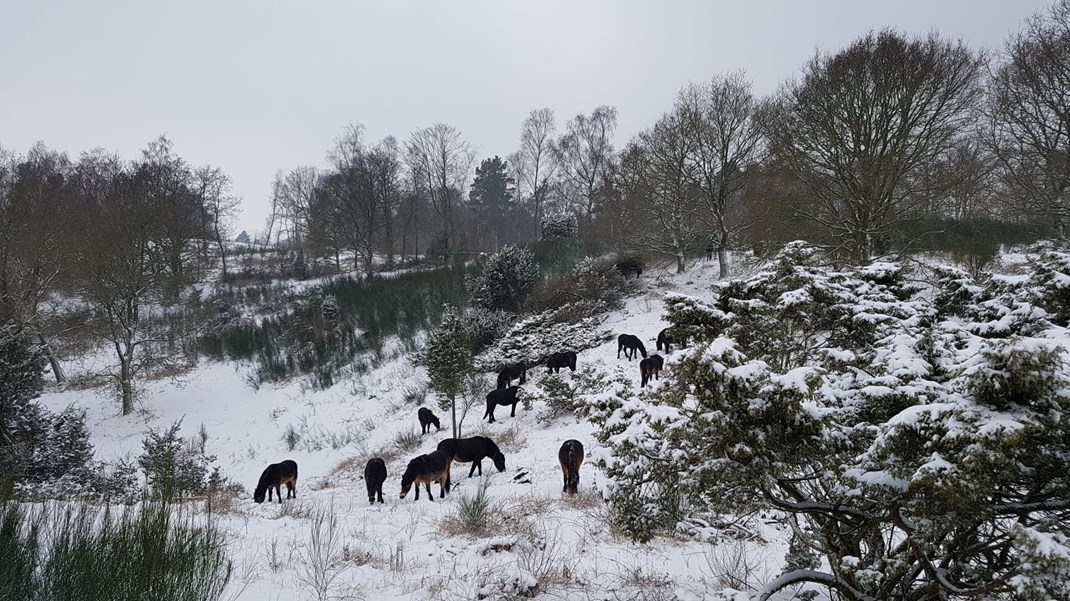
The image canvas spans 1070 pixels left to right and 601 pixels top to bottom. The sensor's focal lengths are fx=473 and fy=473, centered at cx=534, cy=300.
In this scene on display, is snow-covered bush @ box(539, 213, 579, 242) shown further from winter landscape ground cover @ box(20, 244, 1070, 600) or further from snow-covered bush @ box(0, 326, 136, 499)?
winter landscape ground cover @ box(20, 244, 1070, 600)

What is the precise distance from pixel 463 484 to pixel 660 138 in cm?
1611

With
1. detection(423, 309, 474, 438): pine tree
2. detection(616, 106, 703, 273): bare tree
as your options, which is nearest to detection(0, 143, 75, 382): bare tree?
detection(423, 309, 474, 438): pine tree

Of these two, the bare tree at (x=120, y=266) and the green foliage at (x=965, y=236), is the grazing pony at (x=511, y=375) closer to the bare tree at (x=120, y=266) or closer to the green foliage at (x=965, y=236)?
the green foliage at (x=965, y=236)

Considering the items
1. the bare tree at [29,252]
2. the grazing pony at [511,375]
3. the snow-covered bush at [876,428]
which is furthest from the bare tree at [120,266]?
the snow-covered bush at [876,428]

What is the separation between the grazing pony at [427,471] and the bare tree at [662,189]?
586 inches

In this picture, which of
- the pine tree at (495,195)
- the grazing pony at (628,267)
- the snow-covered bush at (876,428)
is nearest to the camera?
the snow-covered bush at (876,428)

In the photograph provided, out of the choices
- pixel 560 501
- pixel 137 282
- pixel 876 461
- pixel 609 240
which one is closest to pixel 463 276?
pixel 609 240

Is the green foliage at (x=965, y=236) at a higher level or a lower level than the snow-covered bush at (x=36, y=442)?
higher

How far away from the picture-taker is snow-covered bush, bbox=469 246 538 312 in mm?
18438

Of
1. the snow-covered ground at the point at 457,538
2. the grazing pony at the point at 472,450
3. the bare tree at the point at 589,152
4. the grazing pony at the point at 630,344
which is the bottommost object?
the snow-covered ground at the point at 457,538

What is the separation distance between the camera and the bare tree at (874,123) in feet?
39.1

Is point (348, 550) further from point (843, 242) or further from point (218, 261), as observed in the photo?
point (218, 261)

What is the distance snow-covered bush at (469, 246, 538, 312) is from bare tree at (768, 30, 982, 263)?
Answer: 9.57m

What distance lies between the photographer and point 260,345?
2005cm
